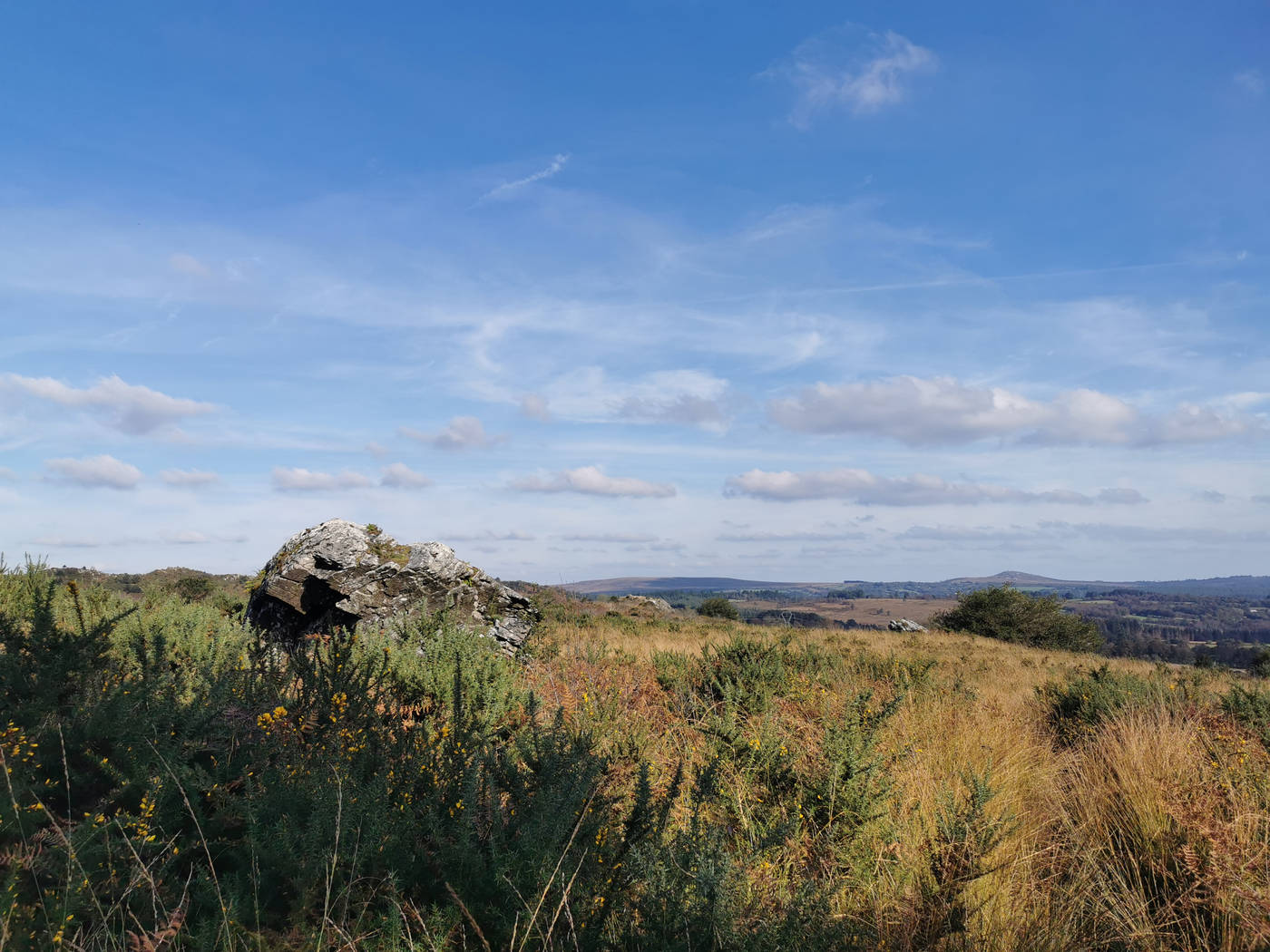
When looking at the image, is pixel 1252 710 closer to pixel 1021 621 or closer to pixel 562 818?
pixel 562 818

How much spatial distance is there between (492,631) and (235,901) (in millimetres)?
6540

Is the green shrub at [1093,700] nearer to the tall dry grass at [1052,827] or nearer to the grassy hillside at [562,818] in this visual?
the tall dry grass at [1052,827]

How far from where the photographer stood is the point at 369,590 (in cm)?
909

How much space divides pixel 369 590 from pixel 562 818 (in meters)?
6.98

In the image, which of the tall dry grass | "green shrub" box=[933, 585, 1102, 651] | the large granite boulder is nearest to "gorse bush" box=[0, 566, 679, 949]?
the tall dry grass

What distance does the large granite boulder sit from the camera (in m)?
9.02

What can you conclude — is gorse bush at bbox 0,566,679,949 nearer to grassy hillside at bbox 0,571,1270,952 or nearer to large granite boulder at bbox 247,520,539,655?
grassy hillside at bbox 0,571,1270,952

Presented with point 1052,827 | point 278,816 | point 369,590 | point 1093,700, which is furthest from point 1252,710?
point 369,590

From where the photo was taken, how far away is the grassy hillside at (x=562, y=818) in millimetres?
2729

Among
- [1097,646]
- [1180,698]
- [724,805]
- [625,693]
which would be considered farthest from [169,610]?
[1097,646]

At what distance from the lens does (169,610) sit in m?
8.50

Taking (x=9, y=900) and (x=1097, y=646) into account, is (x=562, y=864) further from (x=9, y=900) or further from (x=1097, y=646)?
(x=1097, y=646)

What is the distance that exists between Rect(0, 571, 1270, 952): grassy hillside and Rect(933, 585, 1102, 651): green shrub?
82.8ft

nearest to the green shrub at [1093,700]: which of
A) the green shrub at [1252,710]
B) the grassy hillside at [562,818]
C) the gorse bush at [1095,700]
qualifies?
the gorse bush at [1095,700]
